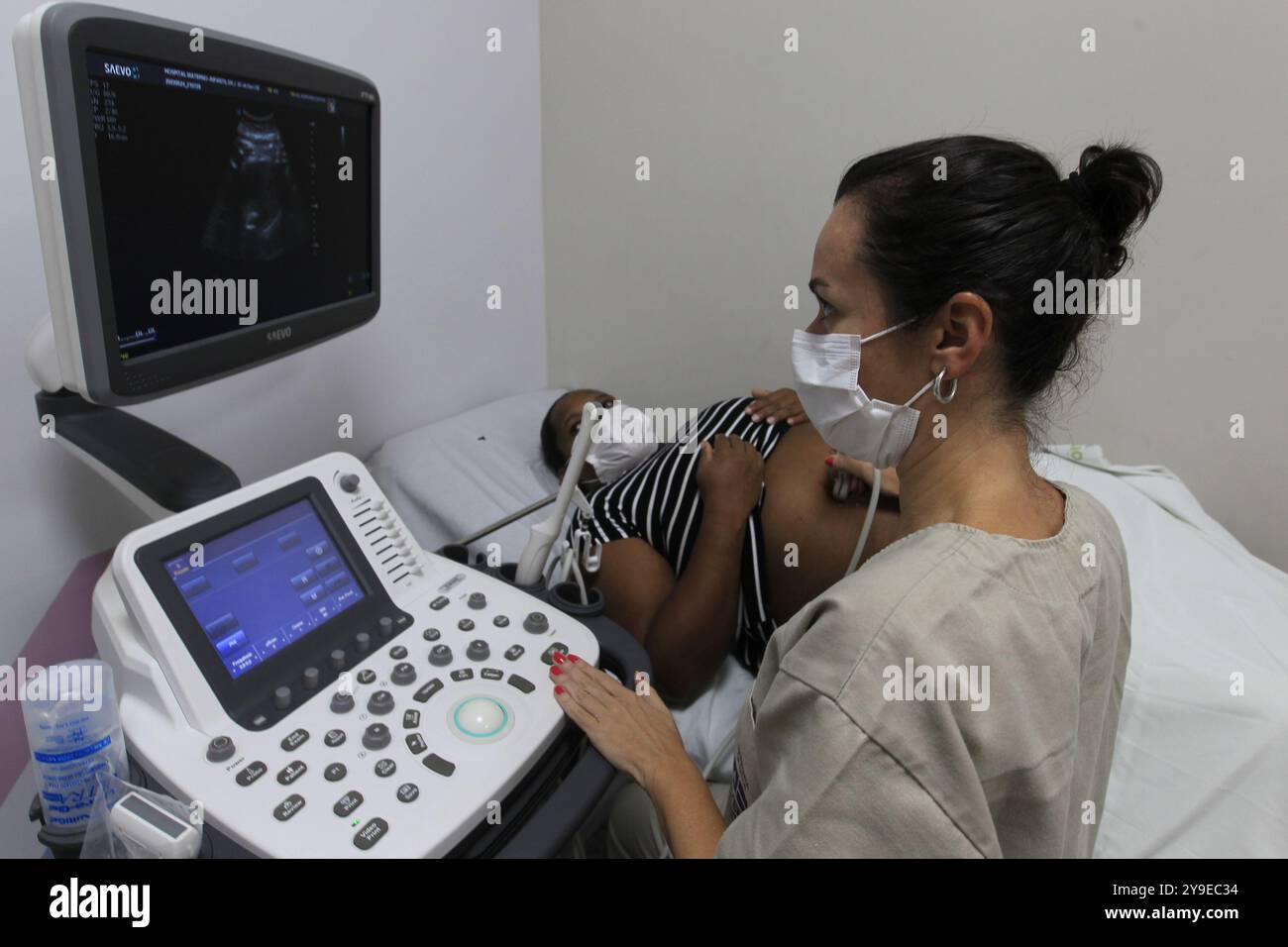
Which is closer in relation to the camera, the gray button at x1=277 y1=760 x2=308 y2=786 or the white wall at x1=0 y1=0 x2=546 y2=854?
the gray button at x1=277 y1=760 x2=308 y2=786

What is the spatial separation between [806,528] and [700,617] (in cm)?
24

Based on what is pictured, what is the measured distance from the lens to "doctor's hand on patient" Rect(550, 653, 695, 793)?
89cm

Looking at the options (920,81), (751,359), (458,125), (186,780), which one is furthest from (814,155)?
(186,780)

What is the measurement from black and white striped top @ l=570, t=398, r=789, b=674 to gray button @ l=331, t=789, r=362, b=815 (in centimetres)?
82

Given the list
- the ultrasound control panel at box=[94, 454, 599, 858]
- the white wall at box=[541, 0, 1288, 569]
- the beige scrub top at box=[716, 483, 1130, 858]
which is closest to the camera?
the beige scrub top at box=[716, 483, 1130, 858]

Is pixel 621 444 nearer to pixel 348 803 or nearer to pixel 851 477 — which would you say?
pixel 851 477

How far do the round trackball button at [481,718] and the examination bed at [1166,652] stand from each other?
468mm

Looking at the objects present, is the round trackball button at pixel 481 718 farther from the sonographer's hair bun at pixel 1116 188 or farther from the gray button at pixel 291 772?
the sonographer's hair bun at pixel 1116 188

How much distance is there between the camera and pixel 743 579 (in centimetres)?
143

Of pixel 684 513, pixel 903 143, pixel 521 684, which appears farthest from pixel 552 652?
pixel 903 143

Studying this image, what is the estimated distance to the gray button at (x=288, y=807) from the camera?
28.3 inches
